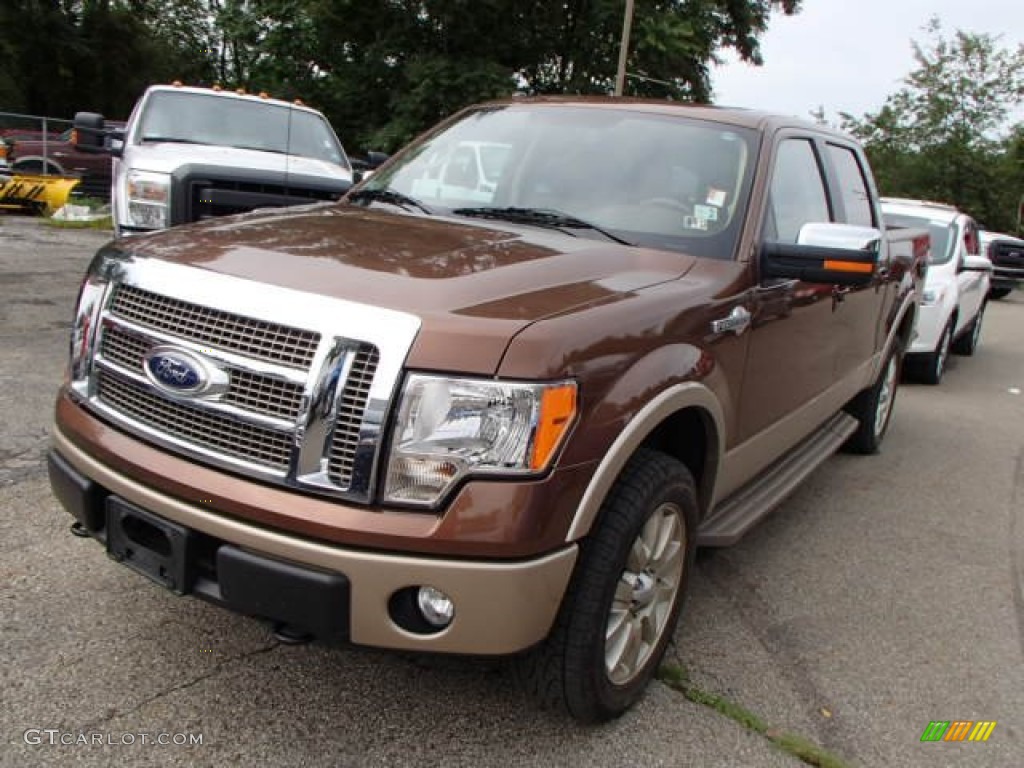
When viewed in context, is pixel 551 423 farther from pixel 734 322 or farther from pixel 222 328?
pixel 734 322

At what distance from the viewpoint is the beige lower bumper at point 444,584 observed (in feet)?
6.98

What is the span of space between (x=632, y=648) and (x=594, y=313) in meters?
1.01

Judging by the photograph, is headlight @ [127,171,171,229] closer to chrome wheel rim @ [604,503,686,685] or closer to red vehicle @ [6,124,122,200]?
chrome wheel rim @ [604,503,686,685]

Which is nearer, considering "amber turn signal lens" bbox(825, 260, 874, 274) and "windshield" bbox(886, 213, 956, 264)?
"amber turn signal lens" bbox(825, 260, 874, 274)

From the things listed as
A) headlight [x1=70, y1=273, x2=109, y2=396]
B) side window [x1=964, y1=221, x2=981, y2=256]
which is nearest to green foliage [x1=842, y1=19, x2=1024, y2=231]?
side window [x1=964, y1=221, x2=981, y2=256]

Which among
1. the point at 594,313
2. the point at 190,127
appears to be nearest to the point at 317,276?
the point at 594,313

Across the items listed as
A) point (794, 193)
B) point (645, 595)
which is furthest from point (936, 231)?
point (645, 595)

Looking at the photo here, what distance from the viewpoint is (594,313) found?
2412 millimetres

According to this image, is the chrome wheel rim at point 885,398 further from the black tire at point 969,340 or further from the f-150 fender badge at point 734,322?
the black tire at point 969,340

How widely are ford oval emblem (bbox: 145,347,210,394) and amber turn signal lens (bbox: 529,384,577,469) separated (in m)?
0.86

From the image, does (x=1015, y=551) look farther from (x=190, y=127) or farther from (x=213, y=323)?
(x=190, y=127)

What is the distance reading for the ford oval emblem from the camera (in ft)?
7.66

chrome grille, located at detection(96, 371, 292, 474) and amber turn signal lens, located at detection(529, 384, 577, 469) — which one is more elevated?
amber turn signal lens, located at detection(529, 384, 577, 469)

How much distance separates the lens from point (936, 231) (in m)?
9.18
